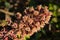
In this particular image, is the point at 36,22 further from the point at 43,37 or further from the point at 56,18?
the point at 56,18

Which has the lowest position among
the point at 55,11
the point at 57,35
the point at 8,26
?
the point at 57,35

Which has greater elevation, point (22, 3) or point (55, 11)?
point (22, 3)

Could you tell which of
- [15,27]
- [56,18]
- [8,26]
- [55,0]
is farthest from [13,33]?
[55,0]

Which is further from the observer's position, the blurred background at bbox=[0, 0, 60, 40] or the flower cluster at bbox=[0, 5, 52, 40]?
the blurred background at bbox=[0, 0, 60, 40]

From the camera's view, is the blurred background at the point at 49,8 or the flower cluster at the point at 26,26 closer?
the flower cluster at the point at 26,26

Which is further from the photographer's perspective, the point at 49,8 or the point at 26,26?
the point at 49,8

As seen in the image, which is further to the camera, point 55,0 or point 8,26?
point 55,0

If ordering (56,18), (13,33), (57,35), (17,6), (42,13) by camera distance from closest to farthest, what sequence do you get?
1. (13,33)
2. (42,13)
3. (57,35)
4. (56,18)
5. (17,6)

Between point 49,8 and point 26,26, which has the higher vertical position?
point 49,8
